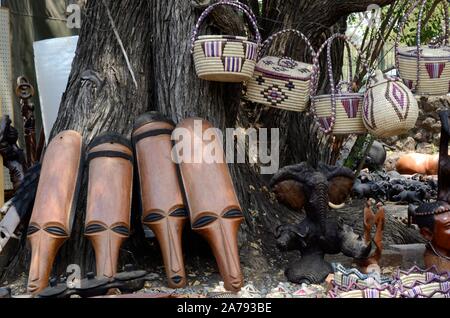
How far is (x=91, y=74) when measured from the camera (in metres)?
4.42

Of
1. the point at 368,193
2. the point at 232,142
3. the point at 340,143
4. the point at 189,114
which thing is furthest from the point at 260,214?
the point at 368,193

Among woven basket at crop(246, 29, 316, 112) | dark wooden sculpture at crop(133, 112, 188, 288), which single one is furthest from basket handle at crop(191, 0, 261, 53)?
dark wooden sculpture at crop(133, 112, 188, 288)

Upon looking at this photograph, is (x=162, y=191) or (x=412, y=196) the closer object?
(x=162, y=191)

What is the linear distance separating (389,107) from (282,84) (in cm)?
60

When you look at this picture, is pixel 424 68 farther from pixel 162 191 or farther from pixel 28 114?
pixel 28 114

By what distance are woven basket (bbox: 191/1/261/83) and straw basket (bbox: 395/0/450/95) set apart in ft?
2.86

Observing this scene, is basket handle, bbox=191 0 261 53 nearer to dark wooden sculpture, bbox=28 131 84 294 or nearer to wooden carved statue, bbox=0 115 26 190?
dark wooden sculpture, bbox=28 131 84 294

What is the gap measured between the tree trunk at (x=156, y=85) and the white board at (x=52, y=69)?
1.70m

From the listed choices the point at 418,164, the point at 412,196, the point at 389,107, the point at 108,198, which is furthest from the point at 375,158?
the point at 108,198

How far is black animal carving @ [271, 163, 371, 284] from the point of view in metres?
3.85

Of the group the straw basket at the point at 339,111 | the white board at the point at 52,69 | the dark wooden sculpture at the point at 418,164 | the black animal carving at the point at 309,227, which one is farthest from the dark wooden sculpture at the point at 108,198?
the dark wooden sculpture at the point at 418,164

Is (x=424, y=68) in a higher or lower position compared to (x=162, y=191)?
higher

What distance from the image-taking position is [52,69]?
20.7 feet
